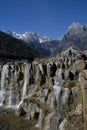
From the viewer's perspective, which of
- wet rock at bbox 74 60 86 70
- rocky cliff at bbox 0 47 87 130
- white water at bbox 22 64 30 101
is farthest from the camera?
white water at bbox 22 64 30 101

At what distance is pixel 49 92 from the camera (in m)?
66.4

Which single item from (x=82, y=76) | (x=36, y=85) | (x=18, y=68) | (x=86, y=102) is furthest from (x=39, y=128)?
(x=18, y=68)

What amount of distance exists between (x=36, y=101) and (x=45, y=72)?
20.6 m

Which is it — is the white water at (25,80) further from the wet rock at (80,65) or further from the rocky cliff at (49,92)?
the wet rock at (80,65)

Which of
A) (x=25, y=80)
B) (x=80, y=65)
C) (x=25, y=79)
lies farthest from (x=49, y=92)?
(x=25, y=79)

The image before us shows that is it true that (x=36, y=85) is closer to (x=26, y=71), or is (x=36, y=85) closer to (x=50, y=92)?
(x=26, y=71)

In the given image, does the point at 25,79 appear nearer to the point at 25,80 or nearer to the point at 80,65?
the point at 25,80

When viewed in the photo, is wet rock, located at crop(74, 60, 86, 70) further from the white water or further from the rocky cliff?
the white water

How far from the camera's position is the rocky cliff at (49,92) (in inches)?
1696

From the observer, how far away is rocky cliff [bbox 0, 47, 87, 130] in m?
43.1

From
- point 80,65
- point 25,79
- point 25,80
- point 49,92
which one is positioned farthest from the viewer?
point 25,79

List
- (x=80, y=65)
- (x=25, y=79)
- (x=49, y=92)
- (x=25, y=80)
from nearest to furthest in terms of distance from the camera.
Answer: (x=80, y=65), (x=49, y=92), (x=25, y=80), (x=25, y=79)

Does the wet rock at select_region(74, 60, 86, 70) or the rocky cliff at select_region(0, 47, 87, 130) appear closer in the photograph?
the rocky cliff at select_region(0, 47, 87, 130)

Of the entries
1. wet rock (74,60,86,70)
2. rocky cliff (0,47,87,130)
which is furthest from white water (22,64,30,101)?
wet rock (74,60,86,70)
